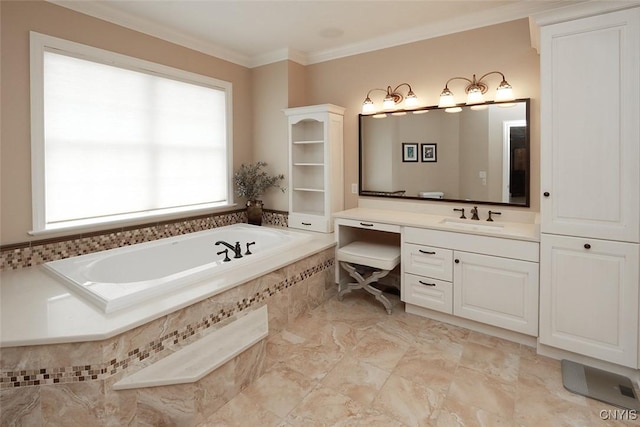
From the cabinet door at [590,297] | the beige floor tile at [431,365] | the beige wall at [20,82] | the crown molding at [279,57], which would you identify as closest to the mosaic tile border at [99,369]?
the beige floor tile at [431,365]

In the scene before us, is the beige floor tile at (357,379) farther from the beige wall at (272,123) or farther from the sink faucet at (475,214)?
the beige wall at (272,123)

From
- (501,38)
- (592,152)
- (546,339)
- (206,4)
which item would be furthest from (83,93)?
(546,339)

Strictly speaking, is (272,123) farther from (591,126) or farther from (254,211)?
(591,126)

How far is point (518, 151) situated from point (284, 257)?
2.15 metres

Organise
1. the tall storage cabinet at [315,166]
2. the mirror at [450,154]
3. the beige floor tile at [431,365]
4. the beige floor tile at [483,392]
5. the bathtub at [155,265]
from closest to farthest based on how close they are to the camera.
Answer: the beige floor tile at [483,392] → the bathtub at [155,265] → the beige floor tile at [431,365] → the mirror at [450,154] → the tall storage cabinet at [315,166]

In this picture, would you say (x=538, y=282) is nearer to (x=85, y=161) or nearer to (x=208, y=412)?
(x=208, y=412)

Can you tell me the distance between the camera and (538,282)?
2.38 metres

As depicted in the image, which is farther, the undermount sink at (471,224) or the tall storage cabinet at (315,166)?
the tall storage cabinet at (315,166)

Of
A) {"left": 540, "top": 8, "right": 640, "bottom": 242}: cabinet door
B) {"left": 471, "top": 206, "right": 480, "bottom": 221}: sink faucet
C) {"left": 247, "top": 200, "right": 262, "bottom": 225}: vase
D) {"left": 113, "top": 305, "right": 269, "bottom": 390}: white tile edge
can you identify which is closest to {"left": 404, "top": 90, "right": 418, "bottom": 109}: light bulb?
{"left": 471, "top": 206, "right": 480, "bottom": 221}: sink faucet

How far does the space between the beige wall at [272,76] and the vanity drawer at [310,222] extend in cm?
26

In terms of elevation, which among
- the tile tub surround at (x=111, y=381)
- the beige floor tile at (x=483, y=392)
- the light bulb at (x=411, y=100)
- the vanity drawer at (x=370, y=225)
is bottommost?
the beige floor tile at (x=483, y=392)

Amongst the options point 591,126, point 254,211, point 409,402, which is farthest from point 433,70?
point 409,402

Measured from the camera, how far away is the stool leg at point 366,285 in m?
3.09

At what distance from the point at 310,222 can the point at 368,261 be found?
1025 mm
